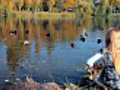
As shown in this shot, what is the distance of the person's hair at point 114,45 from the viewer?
341 cm

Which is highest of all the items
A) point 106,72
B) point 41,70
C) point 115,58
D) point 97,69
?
point 115,58

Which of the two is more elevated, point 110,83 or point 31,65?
point 110,83

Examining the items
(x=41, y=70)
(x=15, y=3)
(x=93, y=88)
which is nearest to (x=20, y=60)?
(x=41, y=70)

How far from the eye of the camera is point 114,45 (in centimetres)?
346

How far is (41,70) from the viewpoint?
343 inches

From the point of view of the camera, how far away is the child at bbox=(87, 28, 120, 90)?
3425 mm

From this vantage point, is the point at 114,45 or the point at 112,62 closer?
the point at 114,45

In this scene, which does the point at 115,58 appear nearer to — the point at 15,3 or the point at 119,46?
the point at 119,46

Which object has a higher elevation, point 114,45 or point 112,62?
point 114,45

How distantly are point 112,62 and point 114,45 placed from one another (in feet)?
0.99

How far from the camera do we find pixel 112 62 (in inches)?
144

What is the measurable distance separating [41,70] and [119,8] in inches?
2712

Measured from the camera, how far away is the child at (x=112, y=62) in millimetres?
3425

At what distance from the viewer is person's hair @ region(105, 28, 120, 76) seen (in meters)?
3.41
